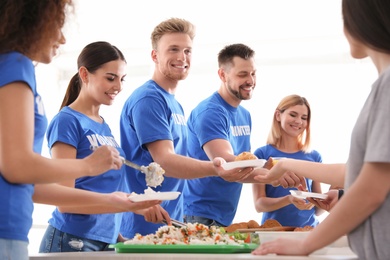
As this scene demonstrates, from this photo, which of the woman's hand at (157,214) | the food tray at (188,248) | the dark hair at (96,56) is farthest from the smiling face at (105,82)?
the food tray at (188,248)

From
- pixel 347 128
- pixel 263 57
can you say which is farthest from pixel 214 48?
pixel 347 128

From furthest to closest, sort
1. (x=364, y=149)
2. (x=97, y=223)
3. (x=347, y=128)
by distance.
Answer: (x=347, y=128) < (x=97, y=223) < (x=364, y=149)

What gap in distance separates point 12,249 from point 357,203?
0.90 m

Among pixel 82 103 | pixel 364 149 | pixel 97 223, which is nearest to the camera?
pixel 364 149

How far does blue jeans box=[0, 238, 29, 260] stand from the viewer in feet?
5.63

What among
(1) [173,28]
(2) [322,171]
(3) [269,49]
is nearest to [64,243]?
(2) [322,171]

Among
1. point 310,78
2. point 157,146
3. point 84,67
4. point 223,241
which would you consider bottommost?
point 223,241

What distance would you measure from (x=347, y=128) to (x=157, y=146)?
143 inches

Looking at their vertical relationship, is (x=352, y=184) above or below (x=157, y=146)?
below

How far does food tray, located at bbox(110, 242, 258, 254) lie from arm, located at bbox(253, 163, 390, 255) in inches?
15.0

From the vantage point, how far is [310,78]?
6676mm

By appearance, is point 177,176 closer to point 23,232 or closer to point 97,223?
point 97,223

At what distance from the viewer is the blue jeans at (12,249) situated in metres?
1.72

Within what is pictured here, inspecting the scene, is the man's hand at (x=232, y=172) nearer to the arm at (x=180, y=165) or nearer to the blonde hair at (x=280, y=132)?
the arm at (x=180, y=165)
